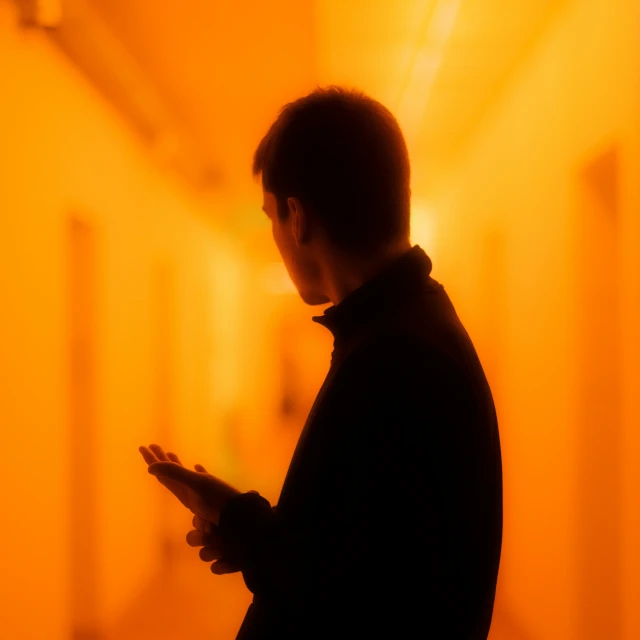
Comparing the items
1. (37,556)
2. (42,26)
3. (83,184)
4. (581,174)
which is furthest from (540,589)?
(42,26)

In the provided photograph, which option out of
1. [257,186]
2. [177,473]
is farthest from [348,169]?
[257,186]

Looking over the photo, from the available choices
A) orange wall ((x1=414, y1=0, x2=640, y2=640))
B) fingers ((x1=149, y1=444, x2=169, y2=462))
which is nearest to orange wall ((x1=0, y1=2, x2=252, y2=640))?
fingers ((x1=149, y1=444, x2=169, y2=462))

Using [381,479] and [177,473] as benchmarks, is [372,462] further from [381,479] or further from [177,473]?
[177,473]

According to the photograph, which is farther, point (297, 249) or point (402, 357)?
point (297, 249)

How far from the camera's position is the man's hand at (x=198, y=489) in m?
0.90

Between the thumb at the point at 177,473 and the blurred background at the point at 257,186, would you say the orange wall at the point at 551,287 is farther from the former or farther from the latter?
the thumb at the point at 177,473

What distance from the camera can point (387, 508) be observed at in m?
0.75

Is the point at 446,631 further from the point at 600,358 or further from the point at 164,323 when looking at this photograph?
the point at 164,323

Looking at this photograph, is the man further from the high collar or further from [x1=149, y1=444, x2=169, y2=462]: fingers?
[x1=149, y1=444, x2=169, y2=462]: fingers

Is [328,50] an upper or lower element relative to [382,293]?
upper

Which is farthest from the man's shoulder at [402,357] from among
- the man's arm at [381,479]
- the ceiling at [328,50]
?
the ceiling at [328,50]

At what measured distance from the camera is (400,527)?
75 cm

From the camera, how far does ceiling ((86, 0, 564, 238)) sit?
2.82 metres

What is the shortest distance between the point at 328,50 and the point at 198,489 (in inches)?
108
